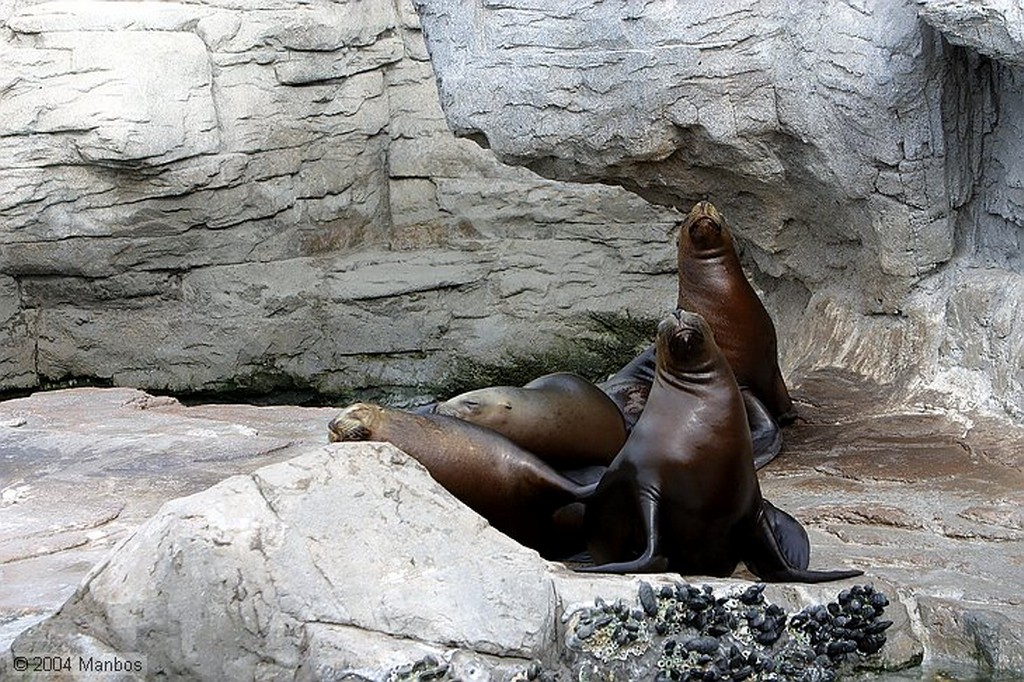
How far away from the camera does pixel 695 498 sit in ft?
16.2

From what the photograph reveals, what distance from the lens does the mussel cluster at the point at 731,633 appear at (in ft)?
13.9

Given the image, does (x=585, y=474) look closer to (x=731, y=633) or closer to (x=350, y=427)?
(x=350, y=427)

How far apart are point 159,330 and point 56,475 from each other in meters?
4.54

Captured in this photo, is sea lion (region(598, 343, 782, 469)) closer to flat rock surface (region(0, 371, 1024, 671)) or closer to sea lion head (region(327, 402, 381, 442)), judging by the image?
flat rock surface (region(0, 371, 1024, 671))

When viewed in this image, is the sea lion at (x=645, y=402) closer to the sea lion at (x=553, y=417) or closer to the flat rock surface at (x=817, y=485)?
the flat rock surface at (x=817, y=485)

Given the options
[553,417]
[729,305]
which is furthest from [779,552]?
[729,305]

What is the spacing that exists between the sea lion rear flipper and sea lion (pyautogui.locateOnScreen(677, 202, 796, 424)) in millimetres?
1986

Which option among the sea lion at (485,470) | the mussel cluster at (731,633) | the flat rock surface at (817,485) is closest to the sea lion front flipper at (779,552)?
the flat rock surface at (817,485)

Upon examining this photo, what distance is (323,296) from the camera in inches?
415

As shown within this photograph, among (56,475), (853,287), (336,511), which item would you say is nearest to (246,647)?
(336,511)

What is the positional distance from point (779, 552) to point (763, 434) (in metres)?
1.70

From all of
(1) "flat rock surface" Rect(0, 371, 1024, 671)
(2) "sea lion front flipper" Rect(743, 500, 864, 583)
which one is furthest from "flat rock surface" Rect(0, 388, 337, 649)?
(2) "sea lion front flipper" Rect(743, 500, 864, 583)

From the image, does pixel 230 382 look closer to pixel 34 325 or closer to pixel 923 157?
pixel 34 325

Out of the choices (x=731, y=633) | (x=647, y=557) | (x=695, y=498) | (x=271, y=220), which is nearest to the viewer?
(x=731, y=633)
